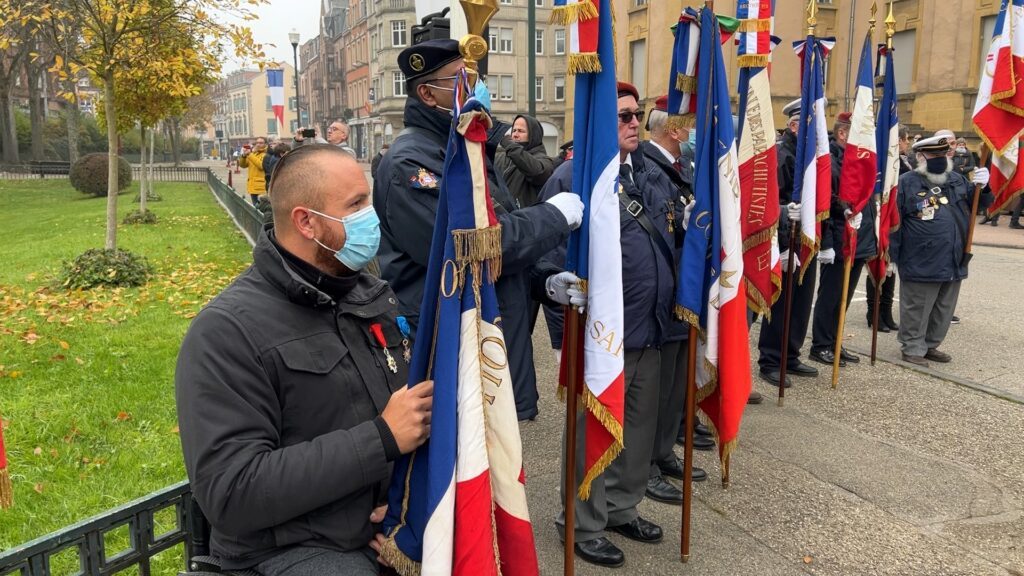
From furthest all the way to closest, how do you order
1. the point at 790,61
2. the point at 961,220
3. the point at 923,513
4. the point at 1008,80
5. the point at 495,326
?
1. the point at 790,61
2. the point at 961,220
3. the point at 1008,80
4. the point at 923,513
5. the point at 495,326

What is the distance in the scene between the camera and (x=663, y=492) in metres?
4.38

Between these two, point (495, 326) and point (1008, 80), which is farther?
point (1008, 80)

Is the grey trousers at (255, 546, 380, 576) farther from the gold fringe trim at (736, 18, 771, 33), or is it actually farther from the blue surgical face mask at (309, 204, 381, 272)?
the gold fringe trim at (736, 18, 771, 33)

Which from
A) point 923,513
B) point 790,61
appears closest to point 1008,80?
point 923,513

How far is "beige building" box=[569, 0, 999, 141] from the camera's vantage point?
2478 centimetres

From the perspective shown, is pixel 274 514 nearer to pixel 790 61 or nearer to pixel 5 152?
pixel 790 61

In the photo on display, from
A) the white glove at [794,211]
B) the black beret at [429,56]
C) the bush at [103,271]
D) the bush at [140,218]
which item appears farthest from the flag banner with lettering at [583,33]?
the bush at [140,218]

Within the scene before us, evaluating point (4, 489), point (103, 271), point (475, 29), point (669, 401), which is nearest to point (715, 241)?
point (669, 401)

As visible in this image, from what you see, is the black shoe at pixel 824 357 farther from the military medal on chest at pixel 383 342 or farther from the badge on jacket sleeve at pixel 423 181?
the military medal on chest at pixel 383 342

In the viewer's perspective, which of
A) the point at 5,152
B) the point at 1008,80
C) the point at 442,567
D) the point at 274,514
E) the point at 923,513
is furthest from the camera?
the point at 5,152

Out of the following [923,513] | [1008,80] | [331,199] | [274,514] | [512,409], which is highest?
[1008,80]

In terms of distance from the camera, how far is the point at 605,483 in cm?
377

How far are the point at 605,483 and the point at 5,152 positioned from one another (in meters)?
46.0

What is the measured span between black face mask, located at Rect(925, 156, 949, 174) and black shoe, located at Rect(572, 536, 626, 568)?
563cm
